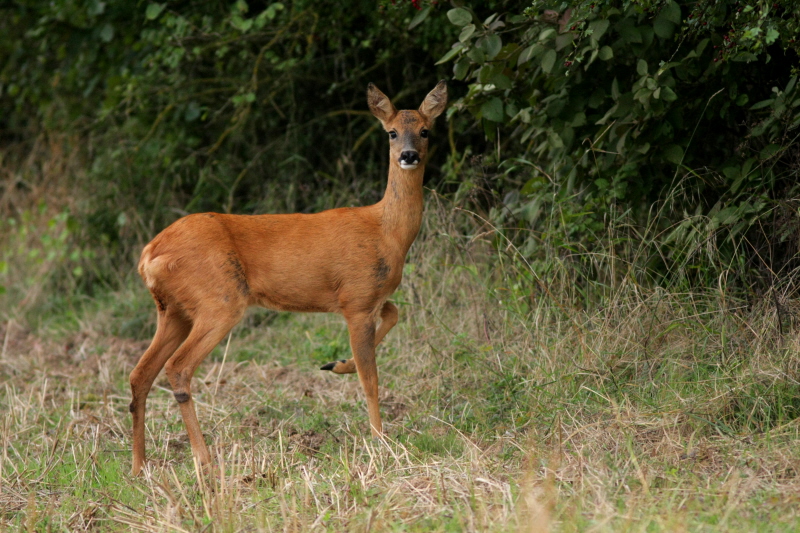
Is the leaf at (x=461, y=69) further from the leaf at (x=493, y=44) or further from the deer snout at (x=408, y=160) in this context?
the deer snout at (x=408, y=160)

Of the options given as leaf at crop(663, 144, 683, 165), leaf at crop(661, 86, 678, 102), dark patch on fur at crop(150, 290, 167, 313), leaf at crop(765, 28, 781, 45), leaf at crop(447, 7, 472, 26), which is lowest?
dark patch on fur at crop(150, 290, 167, 313)

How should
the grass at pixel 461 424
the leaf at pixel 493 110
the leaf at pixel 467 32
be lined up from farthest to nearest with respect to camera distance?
the leaf at pixel 493 110 → the leaf at pixel 467 32 → the grass at pixel 461 424

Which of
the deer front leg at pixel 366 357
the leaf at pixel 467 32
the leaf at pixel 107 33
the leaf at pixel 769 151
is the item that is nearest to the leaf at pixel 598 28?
the leaf at pixel 467 32

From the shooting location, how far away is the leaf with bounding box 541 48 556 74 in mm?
4824

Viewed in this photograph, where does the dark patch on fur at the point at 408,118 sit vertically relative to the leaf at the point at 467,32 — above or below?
below

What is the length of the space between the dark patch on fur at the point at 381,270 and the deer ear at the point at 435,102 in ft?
3.13

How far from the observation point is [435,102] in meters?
5.47

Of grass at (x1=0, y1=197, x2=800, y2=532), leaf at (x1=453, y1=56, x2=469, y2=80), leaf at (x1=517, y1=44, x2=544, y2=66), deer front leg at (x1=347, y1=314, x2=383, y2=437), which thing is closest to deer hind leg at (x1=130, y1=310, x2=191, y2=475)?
grass at (x1=0, y1=197, x2=800, y2=532)

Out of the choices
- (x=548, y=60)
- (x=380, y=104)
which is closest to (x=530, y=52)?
(x=548, y=60)

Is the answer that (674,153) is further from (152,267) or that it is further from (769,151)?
(152,267)

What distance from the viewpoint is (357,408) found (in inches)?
217

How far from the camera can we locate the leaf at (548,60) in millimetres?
4824

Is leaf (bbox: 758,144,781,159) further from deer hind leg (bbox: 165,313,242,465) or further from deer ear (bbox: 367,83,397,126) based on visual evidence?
deer hind leg (bbox: 165,313,242,465)

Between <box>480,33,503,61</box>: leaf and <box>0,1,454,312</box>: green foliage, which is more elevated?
<box>480,33,503,61</box>: leaf
